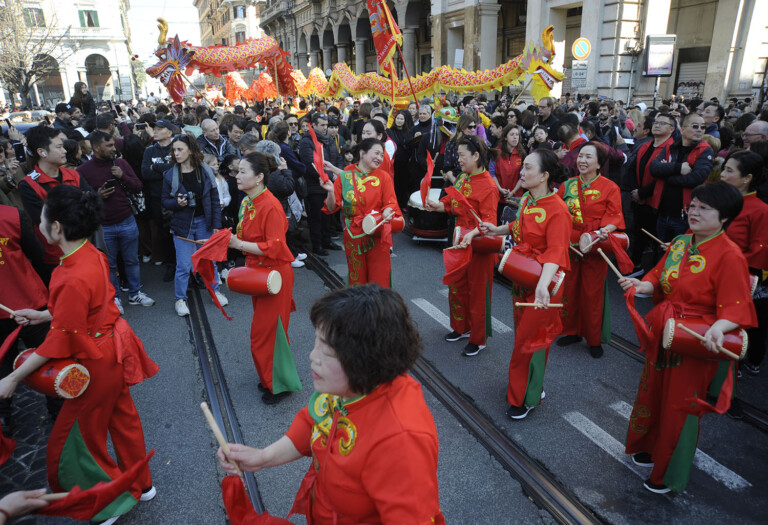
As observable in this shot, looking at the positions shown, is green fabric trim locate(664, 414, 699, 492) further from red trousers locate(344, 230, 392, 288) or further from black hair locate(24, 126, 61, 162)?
black hair locate(24, 126, 61, 162)

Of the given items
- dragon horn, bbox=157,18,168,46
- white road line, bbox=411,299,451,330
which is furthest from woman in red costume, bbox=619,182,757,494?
dragon horn, bbox=157,18,168,46

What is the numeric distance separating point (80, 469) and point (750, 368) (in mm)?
5225

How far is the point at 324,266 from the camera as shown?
7.23m

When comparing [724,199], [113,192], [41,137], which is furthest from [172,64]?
[724,199]

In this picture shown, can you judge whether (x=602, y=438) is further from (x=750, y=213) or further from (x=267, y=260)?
(x=267, y=260)

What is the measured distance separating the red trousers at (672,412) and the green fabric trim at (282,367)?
8.20 ft

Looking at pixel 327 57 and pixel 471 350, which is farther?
pixel 327 57

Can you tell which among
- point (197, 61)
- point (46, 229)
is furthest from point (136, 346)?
point (197, 61)

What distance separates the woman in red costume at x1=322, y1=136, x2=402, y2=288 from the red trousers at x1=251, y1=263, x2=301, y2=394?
0.99 metres

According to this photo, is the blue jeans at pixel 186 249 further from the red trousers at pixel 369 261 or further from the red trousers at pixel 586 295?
the red trousers at pixel 586 295

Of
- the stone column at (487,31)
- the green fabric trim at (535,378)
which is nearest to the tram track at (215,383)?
the green fabric trim at (535,378)

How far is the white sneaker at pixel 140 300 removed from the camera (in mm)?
5883

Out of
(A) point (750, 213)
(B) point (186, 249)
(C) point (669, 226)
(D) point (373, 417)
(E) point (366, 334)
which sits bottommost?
(B) point (186, 249)

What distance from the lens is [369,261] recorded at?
4684 millimetres
